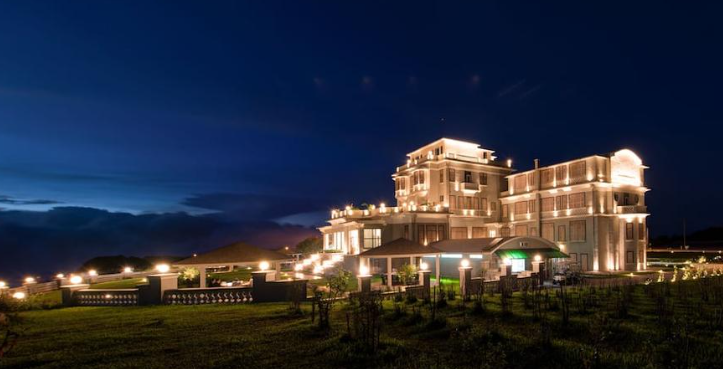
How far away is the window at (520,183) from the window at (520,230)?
397 cm

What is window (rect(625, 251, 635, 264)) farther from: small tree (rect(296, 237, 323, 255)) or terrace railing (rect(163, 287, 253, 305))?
terrace railing (rect(163, 287, 253, 305))

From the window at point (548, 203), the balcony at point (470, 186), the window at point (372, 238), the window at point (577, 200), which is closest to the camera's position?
the window at point (577, 200)

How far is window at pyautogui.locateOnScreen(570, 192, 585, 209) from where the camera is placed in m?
38.4

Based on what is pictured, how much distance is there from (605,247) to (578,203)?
4579mm

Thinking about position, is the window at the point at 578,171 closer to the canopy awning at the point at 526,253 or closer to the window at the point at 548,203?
the window at the point at 548,203

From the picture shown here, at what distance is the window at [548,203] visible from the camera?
41.2 meters

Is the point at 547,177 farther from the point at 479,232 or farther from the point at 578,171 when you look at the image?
the point at 479,232

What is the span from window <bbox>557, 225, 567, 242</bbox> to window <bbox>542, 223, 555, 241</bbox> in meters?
0.53

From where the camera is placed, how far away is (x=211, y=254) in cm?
2148


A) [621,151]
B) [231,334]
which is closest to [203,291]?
[231,334]

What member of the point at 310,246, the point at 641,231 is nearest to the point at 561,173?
the point at 641,231

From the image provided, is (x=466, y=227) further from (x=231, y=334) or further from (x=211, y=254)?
(x=231, y=334)

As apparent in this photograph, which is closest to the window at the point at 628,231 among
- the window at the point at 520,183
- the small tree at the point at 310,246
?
the window at the point at 520,183

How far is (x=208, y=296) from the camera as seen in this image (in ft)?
60.5
